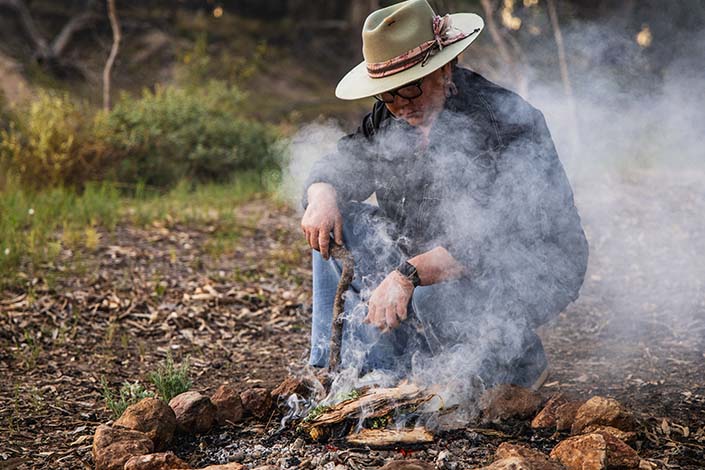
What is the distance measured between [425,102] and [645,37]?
21.2ft

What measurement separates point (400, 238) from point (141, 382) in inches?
48.2

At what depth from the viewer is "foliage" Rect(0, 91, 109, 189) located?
5.51m

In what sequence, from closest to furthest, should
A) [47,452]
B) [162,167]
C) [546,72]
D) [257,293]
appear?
[47,452] < [257,293] < [162,167] < [546,72]

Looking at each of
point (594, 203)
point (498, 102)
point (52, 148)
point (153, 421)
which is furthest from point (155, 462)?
point (594, 203)

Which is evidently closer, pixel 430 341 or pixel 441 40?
pixel 441 40

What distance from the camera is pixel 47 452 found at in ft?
7.40

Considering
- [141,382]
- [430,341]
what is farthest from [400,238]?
[141,382]

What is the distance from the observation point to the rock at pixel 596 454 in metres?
1.88

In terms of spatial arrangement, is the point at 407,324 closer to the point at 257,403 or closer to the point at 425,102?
the point at 257,403

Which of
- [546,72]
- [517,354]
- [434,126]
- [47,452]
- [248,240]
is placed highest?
[546,72]

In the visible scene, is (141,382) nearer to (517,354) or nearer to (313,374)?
(313,374)

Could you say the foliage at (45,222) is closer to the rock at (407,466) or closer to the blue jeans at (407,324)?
the blue jeans at (407,324)

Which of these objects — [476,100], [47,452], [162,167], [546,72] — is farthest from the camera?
[546,72]

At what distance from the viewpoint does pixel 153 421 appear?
2172 mm
